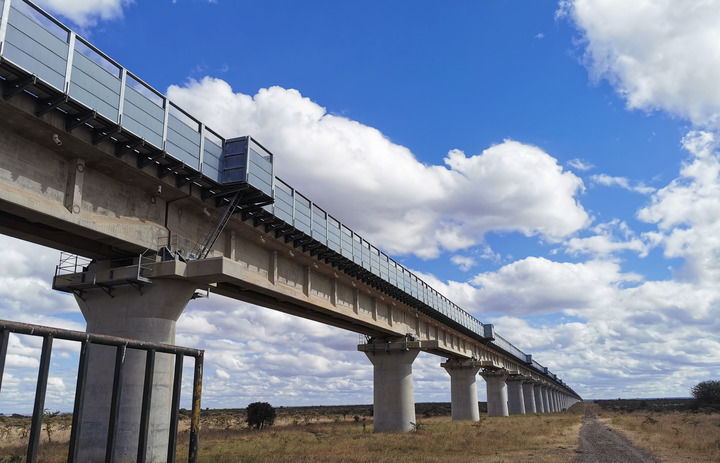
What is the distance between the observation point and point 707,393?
93.8 m

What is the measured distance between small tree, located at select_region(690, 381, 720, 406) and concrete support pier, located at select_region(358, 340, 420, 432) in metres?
78.5

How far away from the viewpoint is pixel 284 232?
72.1 feet

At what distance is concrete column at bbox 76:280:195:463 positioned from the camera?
14.5 m

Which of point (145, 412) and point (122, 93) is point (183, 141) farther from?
point (145, 412)

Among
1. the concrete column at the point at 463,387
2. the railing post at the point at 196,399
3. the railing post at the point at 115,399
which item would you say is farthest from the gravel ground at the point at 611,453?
the concrete column at the point at 463,387

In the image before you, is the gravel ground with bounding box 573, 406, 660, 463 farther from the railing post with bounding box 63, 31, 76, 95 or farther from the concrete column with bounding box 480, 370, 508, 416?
the concrete column with bounding box 480, 370, 508, 416

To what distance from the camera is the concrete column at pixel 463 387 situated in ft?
184

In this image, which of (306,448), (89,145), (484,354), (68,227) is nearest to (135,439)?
(68,227)

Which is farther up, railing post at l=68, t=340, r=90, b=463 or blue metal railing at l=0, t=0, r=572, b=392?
blue metal railing at l=0, t=0, r=572, b=392

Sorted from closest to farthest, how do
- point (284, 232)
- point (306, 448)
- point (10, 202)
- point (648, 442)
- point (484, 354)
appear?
1. point (10, 202)
2. point (284, 232)
3. point (306, 448)
4. point (648, 442)
5. point (484, 354)

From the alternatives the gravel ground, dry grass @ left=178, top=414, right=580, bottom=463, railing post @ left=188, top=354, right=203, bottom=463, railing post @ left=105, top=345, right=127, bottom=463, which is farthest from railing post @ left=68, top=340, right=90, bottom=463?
the gravel ground

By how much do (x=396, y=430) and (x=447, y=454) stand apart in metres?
13.9

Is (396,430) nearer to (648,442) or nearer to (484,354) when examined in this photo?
(648,442)

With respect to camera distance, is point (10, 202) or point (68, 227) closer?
point (10, 202)
